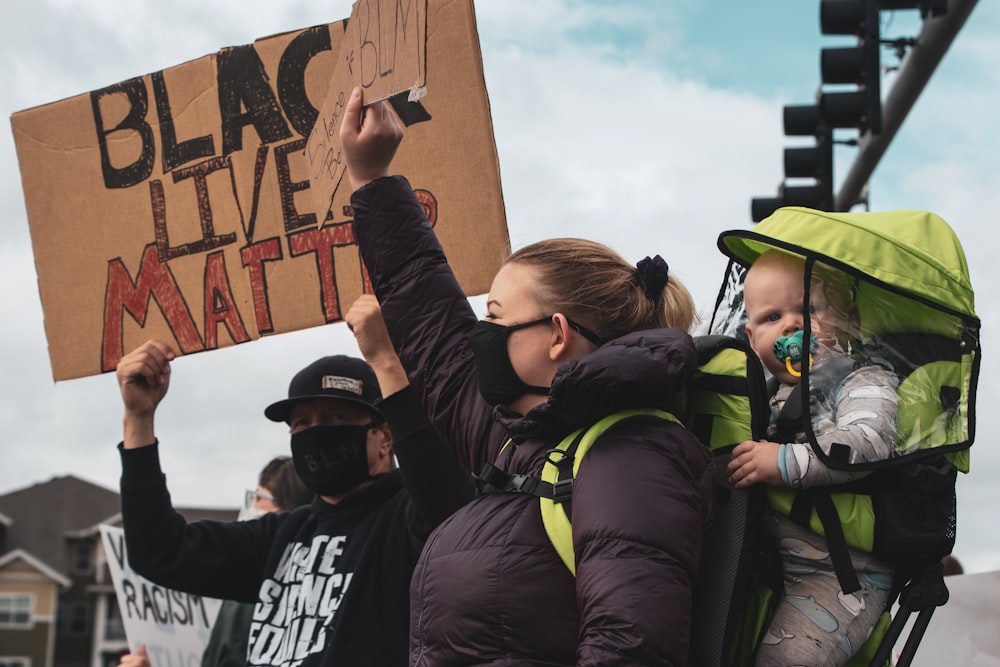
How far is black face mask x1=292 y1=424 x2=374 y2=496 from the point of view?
12.0ft

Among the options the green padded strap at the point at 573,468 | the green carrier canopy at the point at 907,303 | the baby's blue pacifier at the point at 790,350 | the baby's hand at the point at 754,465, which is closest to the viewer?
the green padded strap at the point at 573,468

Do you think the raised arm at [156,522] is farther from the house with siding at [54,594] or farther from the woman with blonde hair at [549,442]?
the house with siding at [54,594]

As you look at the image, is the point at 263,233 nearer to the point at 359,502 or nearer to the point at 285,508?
the point at 359,502

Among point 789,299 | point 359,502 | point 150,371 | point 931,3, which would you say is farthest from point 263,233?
point 931,3

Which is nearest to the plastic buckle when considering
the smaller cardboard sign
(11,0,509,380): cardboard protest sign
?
the smaller cardboard sign

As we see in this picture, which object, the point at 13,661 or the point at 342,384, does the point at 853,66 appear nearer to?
the point at 342,384

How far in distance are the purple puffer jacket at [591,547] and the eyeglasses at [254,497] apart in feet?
11.3

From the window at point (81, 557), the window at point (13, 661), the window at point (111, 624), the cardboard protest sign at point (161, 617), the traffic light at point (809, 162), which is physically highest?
the traffic light at point (809, 162)

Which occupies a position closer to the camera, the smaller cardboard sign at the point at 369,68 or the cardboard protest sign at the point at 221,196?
the smaller cardboard sign at the point at 369,68

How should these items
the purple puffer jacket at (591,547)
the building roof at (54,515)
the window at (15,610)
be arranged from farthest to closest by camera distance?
the building roof at (54,515)
the window at (15,610)
the purple puffer jacket at (591,547)

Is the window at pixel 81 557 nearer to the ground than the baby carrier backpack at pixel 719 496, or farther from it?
nearer to the ground

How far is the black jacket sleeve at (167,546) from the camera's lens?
12.6ft

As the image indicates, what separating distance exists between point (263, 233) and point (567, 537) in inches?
76.9

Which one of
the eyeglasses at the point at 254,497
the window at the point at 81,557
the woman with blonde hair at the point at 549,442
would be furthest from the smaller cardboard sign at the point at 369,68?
the window at the point at 81,557
